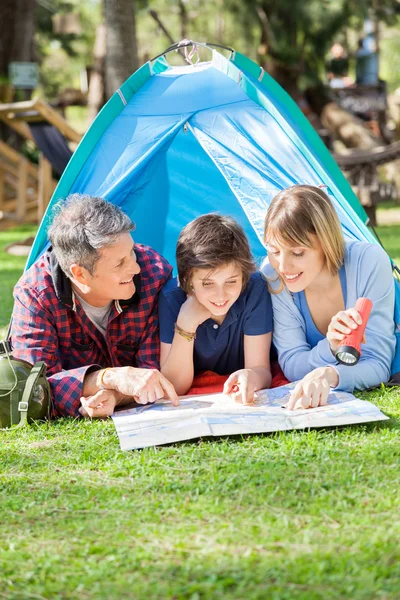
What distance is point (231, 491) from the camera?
2002 mm

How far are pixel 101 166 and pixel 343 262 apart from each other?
135 cm

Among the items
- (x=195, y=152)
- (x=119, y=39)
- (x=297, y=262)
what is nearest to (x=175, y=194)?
(x=195, y=152)

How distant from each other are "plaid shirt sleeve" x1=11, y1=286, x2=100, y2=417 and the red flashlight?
866 millimetres

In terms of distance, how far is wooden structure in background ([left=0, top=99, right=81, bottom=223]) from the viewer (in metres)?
8.52

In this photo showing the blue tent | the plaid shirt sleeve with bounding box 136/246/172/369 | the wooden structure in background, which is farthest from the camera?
the wooden structure in background

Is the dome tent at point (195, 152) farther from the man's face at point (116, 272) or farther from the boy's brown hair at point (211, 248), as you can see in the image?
the man's face at point (116, 272)

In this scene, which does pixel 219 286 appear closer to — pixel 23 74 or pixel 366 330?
pixel 366 330

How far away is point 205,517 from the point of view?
1.86m

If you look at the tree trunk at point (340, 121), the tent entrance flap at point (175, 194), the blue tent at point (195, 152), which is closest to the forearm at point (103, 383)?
the blue tent at point (195, 152)

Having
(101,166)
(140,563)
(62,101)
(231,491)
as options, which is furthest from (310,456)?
(62,101)

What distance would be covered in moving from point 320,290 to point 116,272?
29.9 inches

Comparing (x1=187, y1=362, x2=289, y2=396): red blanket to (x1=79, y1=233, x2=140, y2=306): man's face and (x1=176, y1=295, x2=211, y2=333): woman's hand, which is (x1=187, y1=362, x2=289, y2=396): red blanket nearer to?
(x1=176, y1=295, x2=211, y2=333): woman's hand

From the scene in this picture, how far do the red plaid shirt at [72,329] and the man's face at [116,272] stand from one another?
5.4 inches

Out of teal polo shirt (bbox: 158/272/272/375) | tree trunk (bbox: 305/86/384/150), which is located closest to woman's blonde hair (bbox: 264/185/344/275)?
teal polo shirt (bbox: 158/272/272/375)
